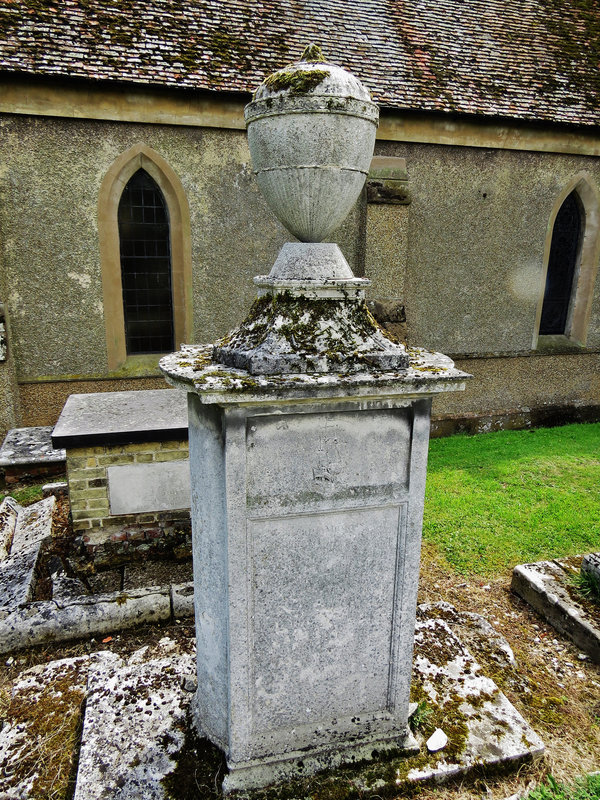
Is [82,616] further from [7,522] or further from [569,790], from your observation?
[569,790]

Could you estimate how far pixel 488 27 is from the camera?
30.8 ft

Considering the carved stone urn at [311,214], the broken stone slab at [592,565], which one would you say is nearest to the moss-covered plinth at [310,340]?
the carved stone urn at [311,214]

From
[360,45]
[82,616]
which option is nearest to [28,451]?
[82,616]

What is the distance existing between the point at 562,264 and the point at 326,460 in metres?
9.70

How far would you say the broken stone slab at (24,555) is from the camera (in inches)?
164

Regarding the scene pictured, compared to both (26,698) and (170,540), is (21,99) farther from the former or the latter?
(26,698)

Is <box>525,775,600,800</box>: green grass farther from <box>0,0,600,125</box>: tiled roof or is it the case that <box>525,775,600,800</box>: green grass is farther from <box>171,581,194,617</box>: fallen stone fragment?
<box>0,0,600,125</box>: tiled roof

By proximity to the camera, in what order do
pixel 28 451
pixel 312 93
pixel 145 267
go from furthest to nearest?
1. pixel 145 267
2. pixel 28 451
3. pixel 312 93

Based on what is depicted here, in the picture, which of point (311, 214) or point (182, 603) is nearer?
point (311, 214)

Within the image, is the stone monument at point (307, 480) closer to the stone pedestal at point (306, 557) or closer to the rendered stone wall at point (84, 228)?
the stone pedestal at point (306, 557)

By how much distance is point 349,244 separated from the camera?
848 centimetres

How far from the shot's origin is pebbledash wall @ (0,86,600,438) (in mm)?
7184

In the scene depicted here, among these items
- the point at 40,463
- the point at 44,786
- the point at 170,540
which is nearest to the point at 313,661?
the point at 44,786

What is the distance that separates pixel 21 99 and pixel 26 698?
23.0 ft
